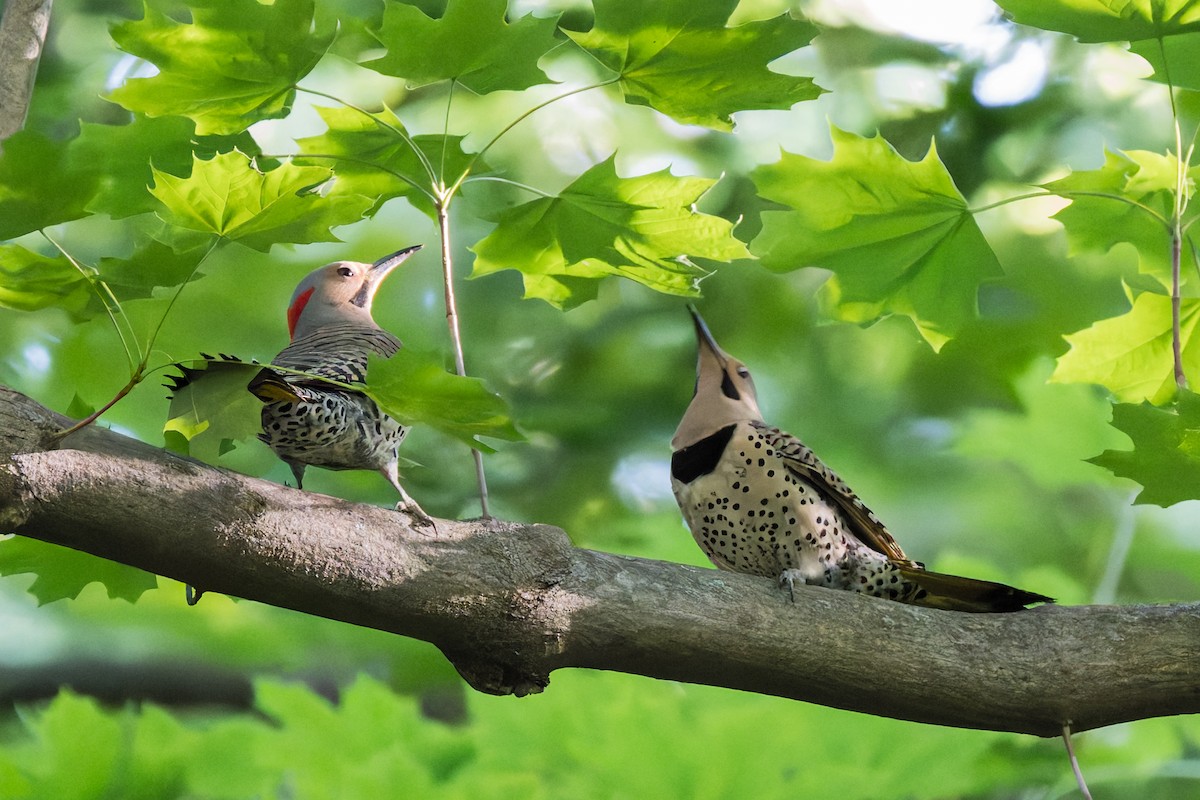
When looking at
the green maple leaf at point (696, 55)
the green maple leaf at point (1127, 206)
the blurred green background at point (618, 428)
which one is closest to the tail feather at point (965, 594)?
the green maple leaf at point (1127, 206)

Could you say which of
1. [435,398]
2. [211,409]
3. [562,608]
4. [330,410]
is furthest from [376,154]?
[562,608]

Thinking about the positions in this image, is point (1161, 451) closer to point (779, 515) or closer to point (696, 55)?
point (779, 515)

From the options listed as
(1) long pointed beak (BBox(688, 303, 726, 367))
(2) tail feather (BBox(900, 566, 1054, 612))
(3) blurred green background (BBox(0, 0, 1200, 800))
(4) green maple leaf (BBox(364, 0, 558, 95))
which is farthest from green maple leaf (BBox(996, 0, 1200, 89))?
(3) blurred green background (BBox(0, 0, 1200, 800))

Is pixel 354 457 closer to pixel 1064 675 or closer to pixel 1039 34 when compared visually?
pixel 1064 675

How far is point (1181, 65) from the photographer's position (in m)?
1.73

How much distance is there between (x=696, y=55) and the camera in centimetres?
167

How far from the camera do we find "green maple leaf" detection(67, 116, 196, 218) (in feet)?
5.71

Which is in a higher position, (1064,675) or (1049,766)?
(1064,675)

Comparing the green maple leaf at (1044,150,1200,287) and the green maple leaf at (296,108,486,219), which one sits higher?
the green maple leaf at (296,108,486,219)

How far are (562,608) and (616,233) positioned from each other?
25.3 inches

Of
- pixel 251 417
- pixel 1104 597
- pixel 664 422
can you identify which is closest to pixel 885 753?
pixel 1104 597

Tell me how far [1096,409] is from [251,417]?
3.20 meters

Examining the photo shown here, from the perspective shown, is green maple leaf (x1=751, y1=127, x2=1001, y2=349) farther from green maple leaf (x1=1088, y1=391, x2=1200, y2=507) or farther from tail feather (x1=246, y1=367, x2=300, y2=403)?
tail feather (x1=246, y1=367, x2=300, y2=403)

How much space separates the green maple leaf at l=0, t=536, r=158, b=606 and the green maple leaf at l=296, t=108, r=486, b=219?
2.31 feet
